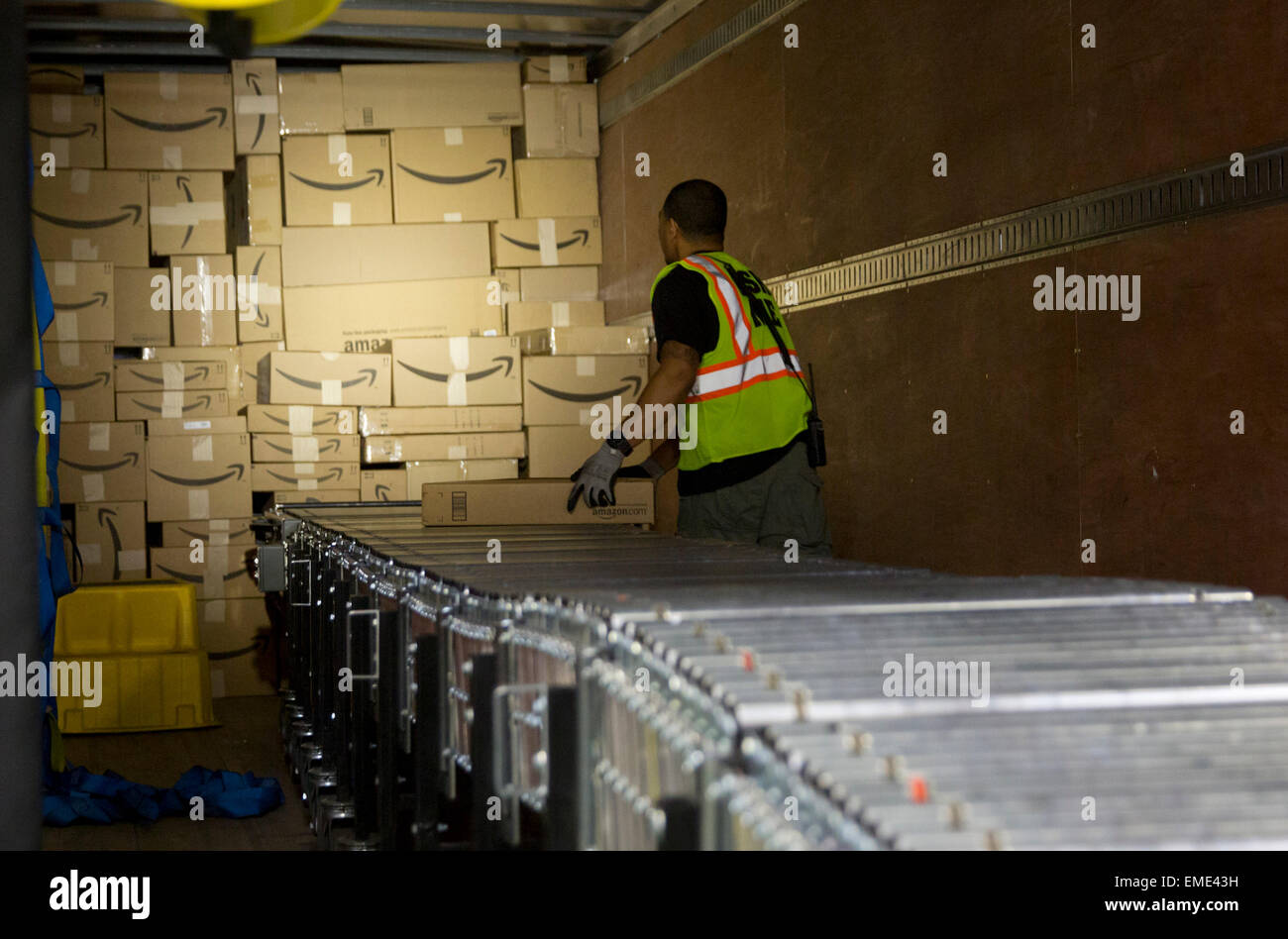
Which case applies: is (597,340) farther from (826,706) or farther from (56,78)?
(826,706)

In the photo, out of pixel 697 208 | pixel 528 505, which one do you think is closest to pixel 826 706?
pixel 528 505

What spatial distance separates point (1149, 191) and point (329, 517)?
2.63m

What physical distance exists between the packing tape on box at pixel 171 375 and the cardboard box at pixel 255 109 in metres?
1.12

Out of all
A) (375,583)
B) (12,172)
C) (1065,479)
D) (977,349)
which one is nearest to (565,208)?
(977,349)

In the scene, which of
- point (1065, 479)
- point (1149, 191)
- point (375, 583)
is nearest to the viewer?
point (375, 583)

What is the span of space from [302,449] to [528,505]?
3627 millimetres

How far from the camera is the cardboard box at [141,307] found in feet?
23.0

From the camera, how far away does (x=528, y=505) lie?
11.7 feet

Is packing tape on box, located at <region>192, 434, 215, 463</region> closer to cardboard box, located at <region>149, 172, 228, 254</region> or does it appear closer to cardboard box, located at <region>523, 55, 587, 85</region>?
cardboard box, located at <region>149, 172, 228, 254</region>

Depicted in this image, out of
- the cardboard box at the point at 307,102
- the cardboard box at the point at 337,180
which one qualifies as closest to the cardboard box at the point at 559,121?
the cardboard box at the point at 337,180

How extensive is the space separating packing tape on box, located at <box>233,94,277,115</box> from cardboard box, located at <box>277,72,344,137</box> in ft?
→ 0.20
